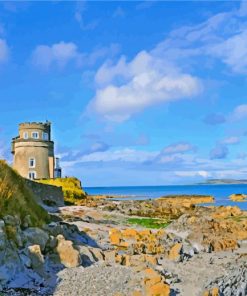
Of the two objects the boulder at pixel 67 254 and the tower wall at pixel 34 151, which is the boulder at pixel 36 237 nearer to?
the boulder at pixel 67 254

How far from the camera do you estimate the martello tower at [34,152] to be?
5462 centimetres

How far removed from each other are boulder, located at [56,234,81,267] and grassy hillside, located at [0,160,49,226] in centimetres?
181

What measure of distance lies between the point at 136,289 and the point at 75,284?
1.48 metres

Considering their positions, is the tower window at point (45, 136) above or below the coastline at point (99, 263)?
above

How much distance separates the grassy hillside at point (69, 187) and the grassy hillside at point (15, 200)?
101 ft

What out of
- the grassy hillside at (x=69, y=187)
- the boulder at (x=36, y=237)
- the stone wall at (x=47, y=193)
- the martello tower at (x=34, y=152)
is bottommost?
the boulder at (x=36, y=237)

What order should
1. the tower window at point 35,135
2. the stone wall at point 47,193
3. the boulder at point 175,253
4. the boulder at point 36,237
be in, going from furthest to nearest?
1. the tower window at point 35,135
2. the stone wall at point 47,193
3. the boulder at point 175,253
4. the boulder at point 36,237

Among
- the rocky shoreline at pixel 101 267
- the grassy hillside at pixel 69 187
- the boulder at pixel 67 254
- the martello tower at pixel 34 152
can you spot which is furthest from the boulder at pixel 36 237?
the martello tower at pixel 34 152

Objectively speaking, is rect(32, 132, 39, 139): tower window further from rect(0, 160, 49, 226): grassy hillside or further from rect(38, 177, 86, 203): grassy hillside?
rect(0, 160, 49, 226): grassy hillside

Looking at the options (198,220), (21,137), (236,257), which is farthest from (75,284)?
(21,137)

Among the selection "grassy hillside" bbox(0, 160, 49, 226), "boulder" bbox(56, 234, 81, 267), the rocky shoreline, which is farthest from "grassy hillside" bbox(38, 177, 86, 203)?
"boulder" bbox(56, 234, 81, 267)

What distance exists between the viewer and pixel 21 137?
55812 millimetres

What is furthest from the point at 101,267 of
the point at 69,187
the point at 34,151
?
the point at 34,151

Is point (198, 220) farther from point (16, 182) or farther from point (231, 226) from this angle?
point (16, 182)
